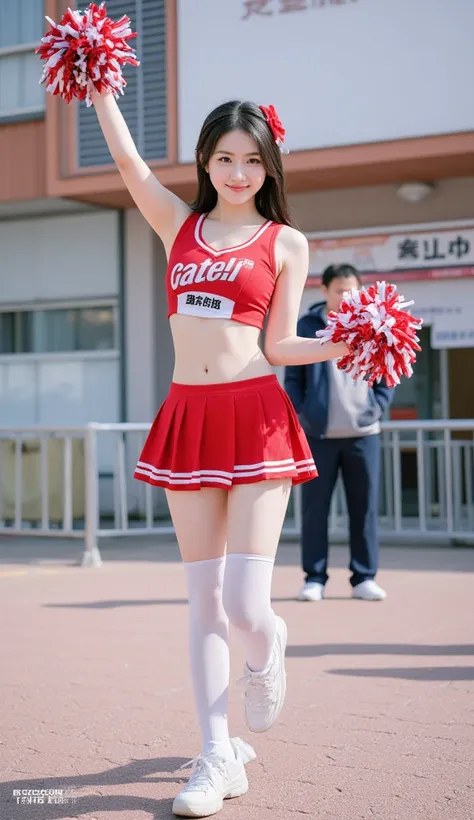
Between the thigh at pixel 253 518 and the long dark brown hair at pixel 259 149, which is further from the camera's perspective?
the long dark brown hair at pixel 259 149

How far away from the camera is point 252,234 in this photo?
3.50 m

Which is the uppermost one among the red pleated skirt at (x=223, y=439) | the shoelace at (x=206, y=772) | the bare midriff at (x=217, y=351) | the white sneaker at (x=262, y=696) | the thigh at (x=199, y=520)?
the bare midriff at (x=217, y=351)

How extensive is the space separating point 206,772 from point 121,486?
21.0 ft

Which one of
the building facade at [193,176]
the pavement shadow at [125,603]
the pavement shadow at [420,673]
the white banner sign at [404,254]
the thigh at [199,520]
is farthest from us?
the white banner sign at [404,254]

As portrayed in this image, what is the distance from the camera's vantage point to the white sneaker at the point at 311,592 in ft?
22.7

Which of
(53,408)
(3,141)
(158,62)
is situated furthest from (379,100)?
(53,408)

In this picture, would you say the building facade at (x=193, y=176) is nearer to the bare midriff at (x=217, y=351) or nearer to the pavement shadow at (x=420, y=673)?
the pavement shadow at (x=420, y=673)

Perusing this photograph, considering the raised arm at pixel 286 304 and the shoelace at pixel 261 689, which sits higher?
the raised arm at pixel 286 304

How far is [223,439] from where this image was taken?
3.36 meters

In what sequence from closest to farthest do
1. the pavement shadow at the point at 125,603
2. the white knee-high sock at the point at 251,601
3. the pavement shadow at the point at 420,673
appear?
the white knee-high sock at the point at 251,601, the pavement shadow at the point at 420,673, the pavement shadow at the point at 125,603

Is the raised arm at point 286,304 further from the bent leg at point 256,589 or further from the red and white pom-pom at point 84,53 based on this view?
the red and white pom-pom at point 84,53

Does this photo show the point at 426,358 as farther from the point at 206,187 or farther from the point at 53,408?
the point at 206,187

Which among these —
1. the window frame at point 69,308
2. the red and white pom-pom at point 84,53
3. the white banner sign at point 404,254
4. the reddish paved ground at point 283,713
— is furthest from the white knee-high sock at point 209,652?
the window frame at point 69,308

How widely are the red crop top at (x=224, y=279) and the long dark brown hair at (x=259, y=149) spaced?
0.19 m
